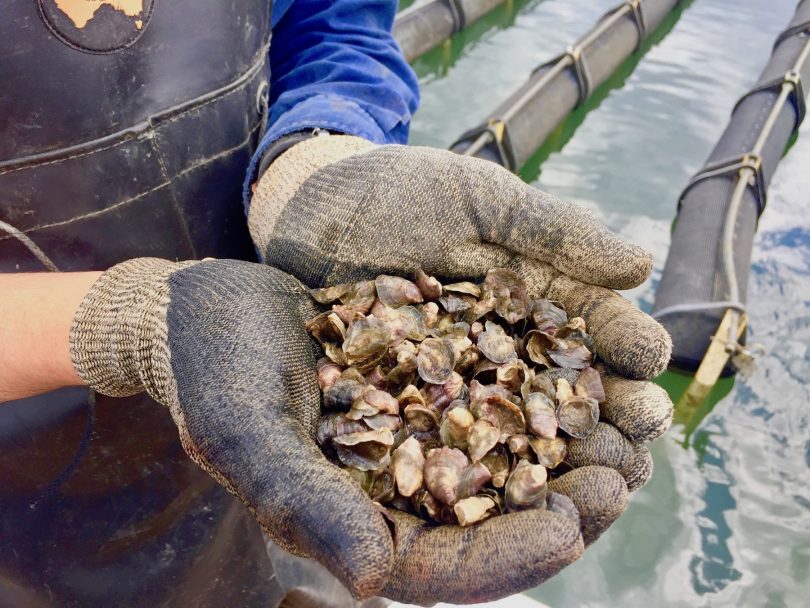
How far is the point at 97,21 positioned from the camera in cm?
101

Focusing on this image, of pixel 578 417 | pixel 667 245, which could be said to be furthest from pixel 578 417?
pixel 667 245

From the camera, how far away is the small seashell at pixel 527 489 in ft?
3.04

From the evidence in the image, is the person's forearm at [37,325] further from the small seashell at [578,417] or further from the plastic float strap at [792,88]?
the plastic float strap at [792,88]

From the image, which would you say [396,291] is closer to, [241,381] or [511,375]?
[511,375]

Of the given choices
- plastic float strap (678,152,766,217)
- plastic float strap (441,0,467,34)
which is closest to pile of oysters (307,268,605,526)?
plastic float strap (678,152,766,217)

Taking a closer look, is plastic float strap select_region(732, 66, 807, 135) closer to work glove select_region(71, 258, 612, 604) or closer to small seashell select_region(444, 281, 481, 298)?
small seashell select_region(444, 281, 481, 298)

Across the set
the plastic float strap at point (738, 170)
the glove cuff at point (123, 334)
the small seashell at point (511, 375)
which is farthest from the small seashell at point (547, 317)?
the plastic float strap at point (738, 170)

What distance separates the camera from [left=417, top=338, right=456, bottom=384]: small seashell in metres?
1.15

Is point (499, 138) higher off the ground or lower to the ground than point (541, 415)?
lower

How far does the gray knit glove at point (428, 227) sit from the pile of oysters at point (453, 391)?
6cm

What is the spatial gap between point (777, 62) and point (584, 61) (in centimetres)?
178

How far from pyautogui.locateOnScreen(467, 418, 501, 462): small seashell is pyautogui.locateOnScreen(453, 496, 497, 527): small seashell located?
86 mm

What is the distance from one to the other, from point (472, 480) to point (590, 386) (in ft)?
0.94

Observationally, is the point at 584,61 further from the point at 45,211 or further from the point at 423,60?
the point at 45,211
